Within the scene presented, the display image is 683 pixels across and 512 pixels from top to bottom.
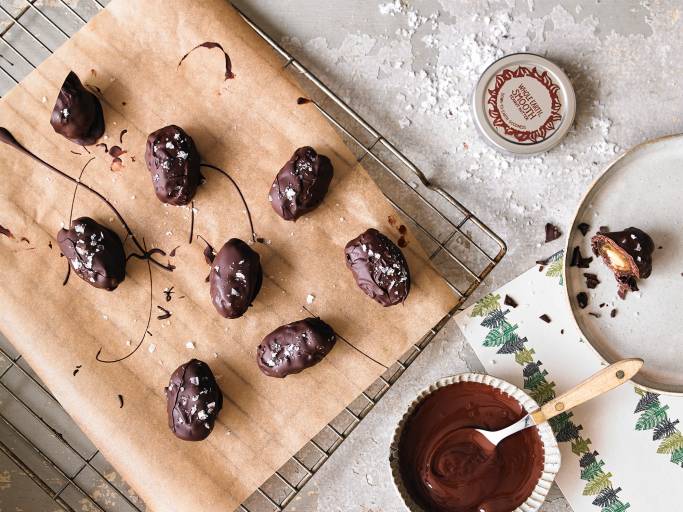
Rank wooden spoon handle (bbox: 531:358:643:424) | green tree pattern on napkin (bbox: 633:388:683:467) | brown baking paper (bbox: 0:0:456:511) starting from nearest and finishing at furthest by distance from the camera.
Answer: wooden spoon handle (bbox: 531:358:643:424)
brown baking paper (bbox: 0:0:456:511)
green tree pattern on napkin (bbox: 633:388:683:467)

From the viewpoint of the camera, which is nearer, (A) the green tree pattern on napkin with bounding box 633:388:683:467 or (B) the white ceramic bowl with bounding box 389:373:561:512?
(B) the white ceramic bowl with bounding box 389:373:561:512

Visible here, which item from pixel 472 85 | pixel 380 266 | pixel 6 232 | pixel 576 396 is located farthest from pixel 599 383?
pixel 6 232

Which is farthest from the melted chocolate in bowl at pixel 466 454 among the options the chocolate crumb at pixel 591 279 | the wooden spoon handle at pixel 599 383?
the chocolate crumb at pixel 591 279

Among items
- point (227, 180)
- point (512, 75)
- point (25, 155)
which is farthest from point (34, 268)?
point (512, 75)

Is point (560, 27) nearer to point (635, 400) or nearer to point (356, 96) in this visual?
point (356, 96)

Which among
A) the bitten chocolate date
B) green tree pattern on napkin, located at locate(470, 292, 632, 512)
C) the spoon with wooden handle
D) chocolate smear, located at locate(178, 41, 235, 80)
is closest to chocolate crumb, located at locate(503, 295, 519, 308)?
green tree pattern on napkin, located at locate(470, 292, 632, 512)

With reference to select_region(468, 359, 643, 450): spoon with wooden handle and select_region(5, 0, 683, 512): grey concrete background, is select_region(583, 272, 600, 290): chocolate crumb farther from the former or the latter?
select_region(468, 359, 643, 450): spoon with wooden handle
